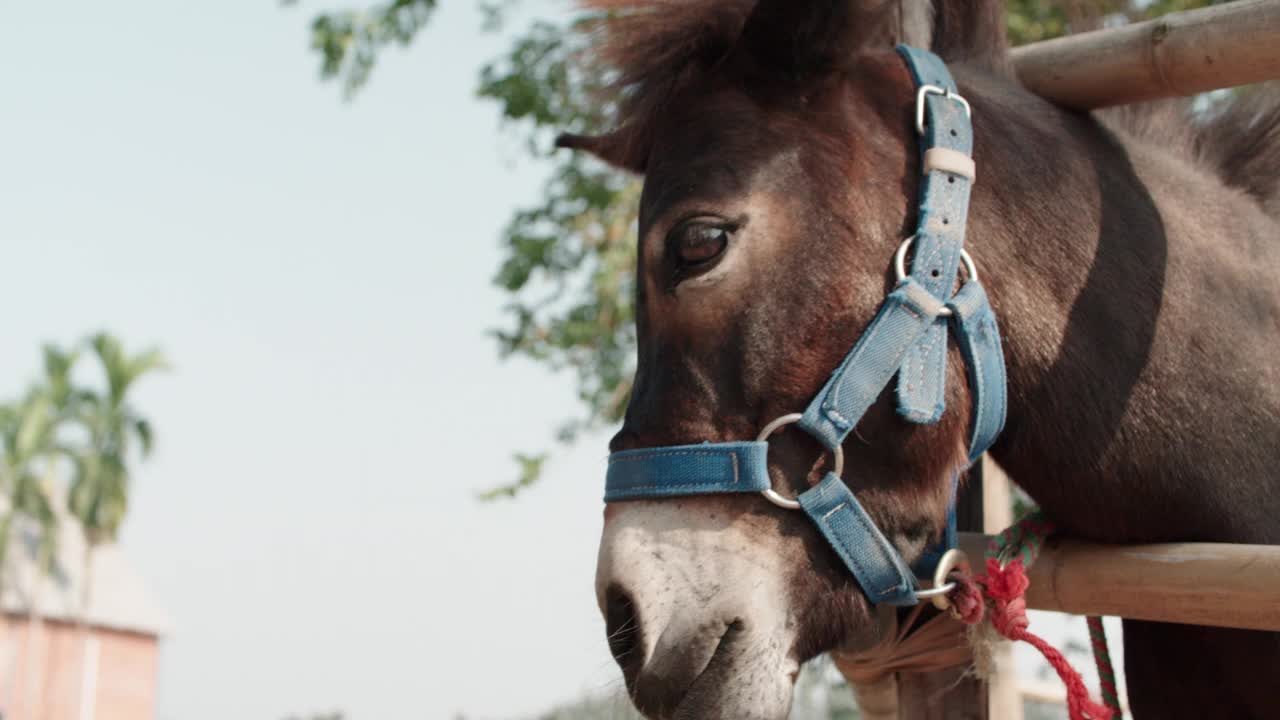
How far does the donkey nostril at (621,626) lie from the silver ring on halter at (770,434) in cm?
25

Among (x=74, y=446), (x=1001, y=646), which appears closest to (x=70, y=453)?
(x=74, y=446)

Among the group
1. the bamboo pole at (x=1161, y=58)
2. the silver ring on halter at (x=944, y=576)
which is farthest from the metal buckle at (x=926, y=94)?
the silver ring on halter at (x=944, y=576)

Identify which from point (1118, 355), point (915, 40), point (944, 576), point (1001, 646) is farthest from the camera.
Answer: point (1001, 646)

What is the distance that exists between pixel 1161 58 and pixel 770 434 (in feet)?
3.41

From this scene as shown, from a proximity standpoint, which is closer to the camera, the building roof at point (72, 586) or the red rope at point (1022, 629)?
the red rope at point (1022, 629)

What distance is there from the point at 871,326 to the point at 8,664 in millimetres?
30331

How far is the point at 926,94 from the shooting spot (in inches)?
79.4

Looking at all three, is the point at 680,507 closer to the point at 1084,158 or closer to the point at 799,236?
the point at 799,236

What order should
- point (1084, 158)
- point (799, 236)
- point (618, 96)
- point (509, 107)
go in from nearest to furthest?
point (799, 236) < point (1084, 158) < point (618, 96) < point (509, 107)

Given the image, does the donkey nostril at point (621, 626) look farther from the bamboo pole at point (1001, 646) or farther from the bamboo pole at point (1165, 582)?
the bamboo pole at point (1001, 646)

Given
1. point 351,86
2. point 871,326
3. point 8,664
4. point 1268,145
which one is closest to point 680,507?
point 871,326

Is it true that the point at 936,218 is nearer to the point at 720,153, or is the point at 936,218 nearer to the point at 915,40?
the point at 720,153

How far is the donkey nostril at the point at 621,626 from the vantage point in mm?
1738

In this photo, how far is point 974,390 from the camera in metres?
1.86
